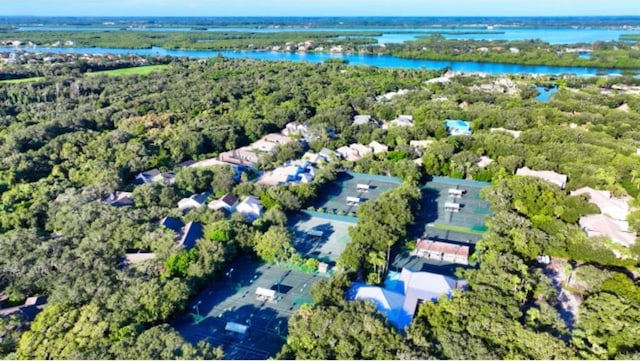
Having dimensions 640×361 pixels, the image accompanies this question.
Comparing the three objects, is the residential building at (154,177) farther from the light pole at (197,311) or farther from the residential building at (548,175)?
the residential building at (548,175)

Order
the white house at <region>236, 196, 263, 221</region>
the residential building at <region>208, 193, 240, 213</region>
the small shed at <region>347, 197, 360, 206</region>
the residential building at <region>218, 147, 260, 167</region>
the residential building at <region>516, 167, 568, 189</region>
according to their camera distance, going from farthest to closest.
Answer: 1. the residential building at <region>218, 147, 260, 167</region>
2. the residential building at <region>516, 167, 568, 189</region>
3. the small shed at <region>347, 197, 360, 206</region>
4. the residential building at <region>208, 193, 240, 213</region>
5. the white house at <region>236, 196, 263, 221</region>

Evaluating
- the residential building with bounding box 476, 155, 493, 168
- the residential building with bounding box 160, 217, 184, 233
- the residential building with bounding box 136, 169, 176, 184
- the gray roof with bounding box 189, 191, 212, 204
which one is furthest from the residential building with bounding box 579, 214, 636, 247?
the residential building with bounding box 136, 169, 176, 184

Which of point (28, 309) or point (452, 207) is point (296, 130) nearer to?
point (452, 207)

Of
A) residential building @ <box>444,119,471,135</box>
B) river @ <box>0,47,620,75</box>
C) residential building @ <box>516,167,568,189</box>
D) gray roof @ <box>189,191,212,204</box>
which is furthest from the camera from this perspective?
river @ <box>0,47,620,75</box>

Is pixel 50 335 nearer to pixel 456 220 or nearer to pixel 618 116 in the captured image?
pixel 456 220

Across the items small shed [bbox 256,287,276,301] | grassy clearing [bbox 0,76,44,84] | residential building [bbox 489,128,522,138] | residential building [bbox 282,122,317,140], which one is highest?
grassy clearing [bbox 0,76,44,84]

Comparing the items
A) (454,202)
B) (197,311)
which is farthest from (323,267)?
(454,202)

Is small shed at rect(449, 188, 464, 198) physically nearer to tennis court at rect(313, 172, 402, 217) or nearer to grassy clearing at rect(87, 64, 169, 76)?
tennis court at rect(313, 172, 402, 217)

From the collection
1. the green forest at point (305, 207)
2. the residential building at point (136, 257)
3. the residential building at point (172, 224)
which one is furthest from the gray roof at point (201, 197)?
the residential building at point (136, 257)
